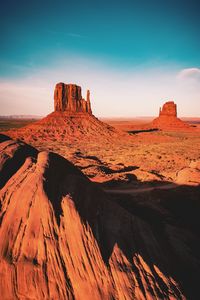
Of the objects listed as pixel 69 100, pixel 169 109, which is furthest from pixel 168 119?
pixel 69 100

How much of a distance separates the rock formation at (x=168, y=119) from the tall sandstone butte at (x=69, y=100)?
44515 millimetres

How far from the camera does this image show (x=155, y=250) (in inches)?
239

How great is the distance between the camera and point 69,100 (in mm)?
66250

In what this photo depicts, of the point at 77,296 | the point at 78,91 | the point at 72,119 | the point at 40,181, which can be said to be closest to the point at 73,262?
the point at 77,296

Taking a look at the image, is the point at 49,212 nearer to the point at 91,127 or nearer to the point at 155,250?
the point at 155,250

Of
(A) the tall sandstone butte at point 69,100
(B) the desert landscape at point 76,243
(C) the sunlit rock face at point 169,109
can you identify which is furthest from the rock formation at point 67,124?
(C) the sunlit rock face at point 169,109

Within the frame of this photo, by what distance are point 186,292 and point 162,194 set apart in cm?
838

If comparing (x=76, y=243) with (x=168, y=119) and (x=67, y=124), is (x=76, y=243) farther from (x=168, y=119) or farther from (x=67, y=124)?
(x=168, y=119)

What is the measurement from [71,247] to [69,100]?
213 feet

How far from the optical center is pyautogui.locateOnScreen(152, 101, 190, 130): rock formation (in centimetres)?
9447

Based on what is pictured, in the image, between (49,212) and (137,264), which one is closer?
(137,264)

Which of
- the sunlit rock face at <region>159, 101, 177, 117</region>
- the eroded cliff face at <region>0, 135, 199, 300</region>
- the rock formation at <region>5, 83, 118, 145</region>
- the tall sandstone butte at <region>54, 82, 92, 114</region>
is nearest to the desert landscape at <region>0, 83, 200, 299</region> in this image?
the eroded cliff face at <region>0, 135, 199, 300</region>

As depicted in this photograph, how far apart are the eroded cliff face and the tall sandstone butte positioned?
6105 centimetres

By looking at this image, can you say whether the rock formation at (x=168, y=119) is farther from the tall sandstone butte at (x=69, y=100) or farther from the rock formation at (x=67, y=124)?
the rock formation at (x=67, y=124)
